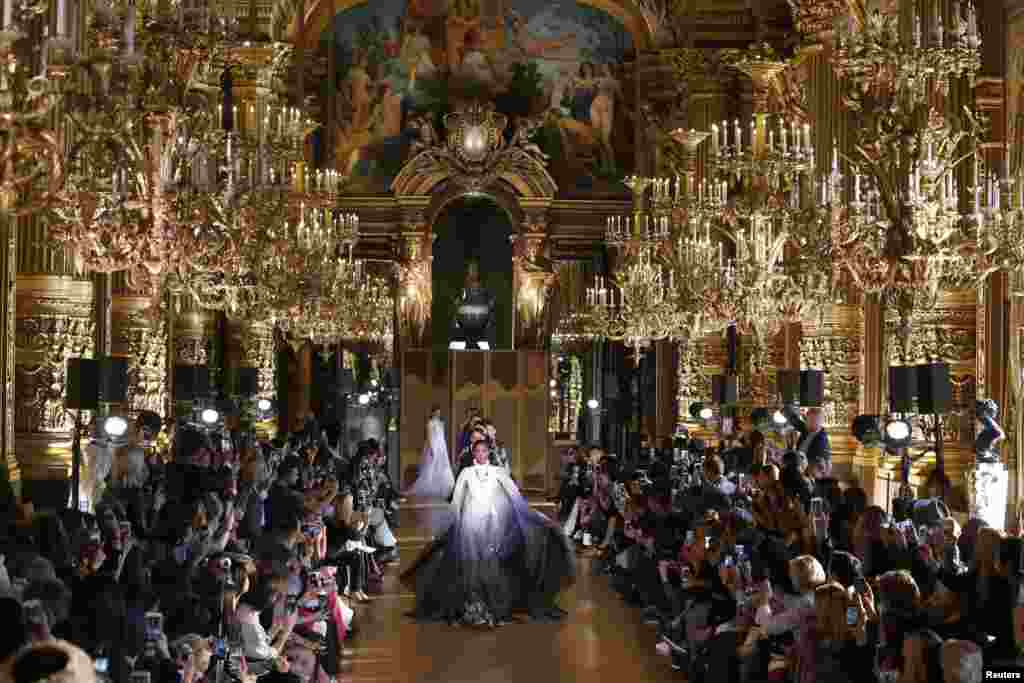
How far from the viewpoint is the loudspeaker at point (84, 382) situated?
1311 cm

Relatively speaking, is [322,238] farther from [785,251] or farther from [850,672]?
[850,672]

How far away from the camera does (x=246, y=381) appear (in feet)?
91.4

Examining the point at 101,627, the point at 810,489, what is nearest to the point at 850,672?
the point at 101,627

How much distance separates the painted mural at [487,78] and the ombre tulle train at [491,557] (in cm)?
1965

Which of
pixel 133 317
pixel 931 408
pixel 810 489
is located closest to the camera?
pixel 931 408

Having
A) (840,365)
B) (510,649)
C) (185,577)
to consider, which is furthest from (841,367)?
(185,577)

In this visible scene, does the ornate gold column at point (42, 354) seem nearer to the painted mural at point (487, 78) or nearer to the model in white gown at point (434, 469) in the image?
the model in white gown at point (434, 469)

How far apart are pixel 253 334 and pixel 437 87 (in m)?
8.78

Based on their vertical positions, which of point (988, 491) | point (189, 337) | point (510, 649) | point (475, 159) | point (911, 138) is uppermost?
point (475, 159)

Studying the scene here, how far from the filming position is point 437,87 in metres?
37.6

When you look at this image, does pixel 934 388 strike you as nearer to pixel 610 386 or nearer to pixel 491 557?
pixel 491 557

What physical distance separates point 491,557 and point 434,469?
18064 millimetres

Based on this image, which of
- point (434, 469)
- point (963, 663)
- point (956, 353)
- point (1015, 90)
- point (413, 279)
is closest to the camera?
point (963, 663)

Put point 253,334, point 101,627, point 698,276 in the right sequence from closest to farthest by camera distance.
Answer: point 101,627
point 698,276
point 253,334
